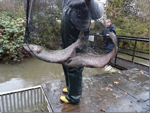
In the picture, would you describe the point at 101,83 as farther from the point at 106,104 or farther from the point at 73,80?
the point at 73,80

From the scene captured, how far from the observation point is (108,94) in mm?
2102

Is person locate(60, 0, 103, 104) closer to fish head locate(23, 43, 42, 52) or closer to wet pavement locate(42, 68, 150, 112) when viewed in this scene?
fish head locate(23, 43, 42, 52)

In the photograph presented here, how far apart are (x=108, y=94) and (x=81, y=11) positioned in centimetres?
161

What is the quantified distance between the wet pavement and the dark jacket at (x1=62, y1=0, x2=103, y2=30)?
121cm

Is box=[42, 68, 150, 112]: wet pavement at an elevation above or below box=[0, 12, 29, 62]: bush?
below

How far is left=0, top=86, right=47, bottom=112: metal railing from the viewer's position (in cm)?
215

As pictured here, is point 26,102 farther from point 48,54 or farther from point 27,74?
point 48,54

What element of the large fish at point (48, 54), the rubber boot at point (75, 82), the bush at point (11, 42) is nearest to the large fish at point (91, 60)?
the large fish at point (48, 54)

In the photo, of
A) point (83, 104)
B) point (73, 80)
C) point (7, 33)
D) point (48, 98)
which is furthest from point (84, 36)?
point (7, 33)

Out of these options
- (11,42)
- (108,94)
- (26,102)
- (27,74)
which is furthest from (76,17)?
(11,42)

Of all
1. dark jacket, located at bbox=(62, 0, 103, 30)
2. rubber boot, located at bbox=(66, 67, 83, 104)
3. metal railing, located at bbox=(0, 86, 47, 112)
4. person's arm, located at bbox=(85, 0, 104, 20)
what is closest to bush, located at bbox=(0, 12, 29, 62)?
metal railing, located at bbox=(0, 86, 47, 112)

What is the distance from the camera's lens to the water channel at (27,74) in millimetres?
2961

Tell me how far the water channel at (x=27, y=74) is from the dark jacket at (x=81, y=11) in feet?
7.81

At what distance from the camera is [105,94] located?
6.89ft
